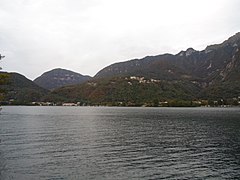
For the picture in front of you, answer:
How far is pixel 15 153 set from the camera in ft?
176

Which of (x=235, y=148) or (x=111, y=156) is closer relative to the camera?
(x=111, y=156)

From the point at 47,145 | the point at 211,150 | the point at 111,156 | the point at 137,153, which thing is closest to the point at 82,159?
the point at 111,156

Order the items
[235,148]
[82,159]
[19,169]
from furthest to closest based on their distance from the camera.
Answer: [235,148]
[82,159]
[19,169]

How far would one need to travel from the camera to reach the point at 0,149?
57594 millimetres

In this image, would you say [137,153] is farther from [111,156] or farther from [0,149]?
[0,149]

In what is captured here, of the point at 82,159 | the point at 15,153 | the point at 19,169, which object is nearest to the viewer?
the point at 19,169

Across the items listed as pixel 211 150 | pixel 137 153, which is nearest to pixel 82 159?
pixel 137 153

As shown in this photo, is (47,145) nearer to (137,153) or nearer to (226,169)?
(137,153)

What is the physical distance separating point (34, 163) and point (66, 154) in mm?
8897

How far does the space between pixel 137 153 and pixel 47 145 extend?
19.8 m

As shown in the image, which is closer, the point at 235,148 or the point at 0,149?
the point at 0,149

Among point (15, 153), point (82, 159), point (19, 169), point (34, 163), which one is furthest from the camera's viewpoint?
point (15, 153)

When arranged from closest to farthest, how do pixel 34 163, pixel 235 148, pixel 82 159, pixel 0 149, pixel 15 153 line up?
1. pixel 34 163
2. pixel 82 159
3. pixel 15 153
4. pixel 0 149
5. pixel 235 148

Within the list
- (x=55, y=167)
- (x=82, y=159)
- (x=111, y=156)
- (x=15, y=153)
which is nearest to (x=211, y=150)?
(x=111, y=156)
